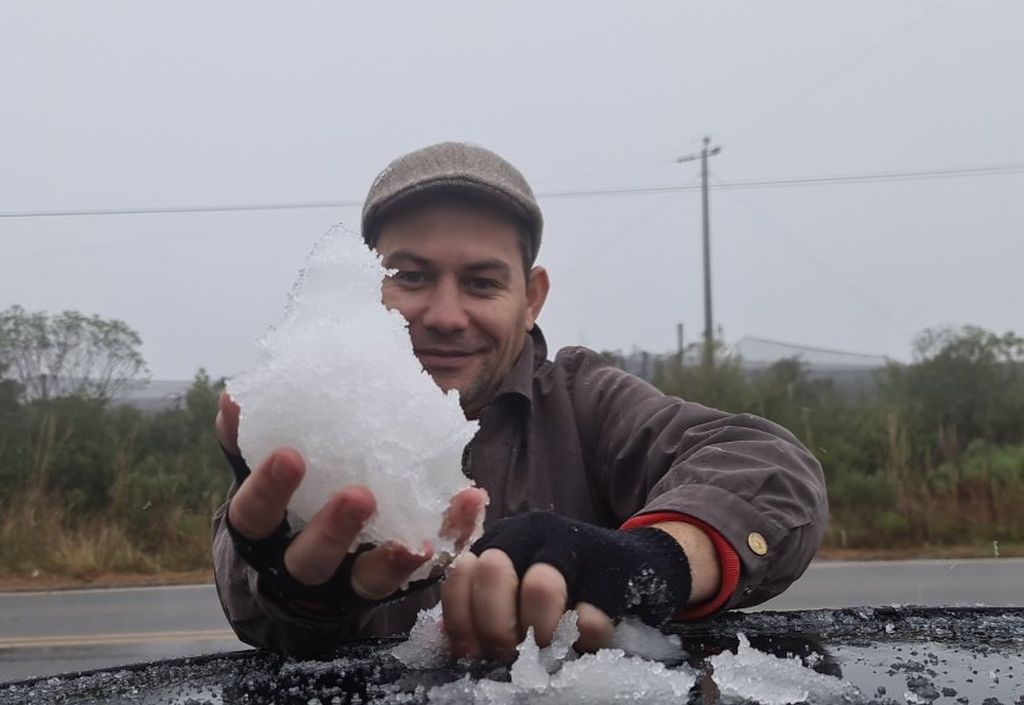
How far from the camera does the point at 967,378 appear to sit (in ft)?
44.3

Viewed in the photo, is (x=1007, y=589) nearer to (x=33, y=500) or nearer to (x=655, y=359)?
(x=655, y=359)

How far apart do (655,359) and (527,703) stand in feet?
43.0

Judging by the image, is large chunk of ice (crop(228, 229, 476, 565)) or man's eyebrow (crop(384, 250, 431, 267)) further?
man's eyebrow (crop(384, 250, 431, 267))

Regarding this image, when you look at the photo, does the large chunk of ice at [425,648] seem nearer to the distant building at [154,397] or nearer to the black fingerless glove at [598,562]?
the black fingerless glove at [598,562]

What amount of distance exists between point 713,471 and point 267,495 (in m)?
0.82

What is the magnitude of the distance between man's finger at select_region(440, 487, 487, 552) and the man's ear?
4.47 ft

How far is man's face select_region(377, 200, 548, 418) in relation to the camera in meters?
1.96

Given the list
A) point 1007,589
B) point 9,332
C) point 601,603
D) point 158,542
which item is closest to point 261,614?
point 601,603

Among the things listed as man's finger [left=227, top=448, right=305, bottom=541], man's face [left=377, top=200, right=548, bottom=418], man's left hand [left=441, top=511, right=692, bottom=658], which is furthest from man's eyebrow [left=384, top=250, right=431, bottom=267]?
man's finger [left=227, top=448, right=305, bottom=541]

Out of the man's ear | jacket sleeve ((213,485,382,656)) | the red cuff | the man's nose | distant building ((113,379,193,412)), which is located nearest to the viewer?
jacket sleeve ((213,485,382,656))

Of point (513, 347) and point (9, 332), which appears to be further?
point (9, 332)

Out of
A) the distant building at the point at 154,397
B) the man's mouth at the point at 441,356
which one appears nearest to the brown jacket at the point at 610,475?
the man's mouth at the point at 441,356

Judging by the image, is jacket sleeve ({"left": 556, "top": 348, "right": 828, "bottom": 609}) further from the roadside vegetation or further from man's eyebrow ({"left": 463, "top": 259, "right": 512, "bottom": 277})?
the roadside vegetation

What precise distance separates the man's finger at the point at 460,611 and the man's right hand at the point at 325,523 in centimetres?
4
